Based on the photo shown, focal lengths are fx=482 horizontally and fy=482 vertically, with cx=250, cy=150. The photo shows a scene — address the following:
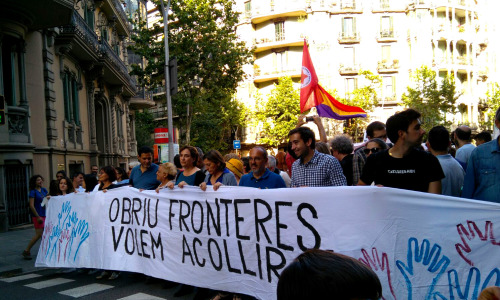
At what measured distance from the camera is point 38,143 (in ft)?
53.8

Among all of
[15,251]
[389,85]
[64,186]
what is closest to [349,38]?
[389,85]

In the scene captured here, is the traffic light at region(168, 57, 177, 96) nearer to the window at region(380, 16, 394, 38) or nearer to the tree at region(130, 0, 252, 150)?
the tree at region(130, 0, 252, 150)

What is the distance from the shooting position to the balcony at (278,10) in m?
47.5

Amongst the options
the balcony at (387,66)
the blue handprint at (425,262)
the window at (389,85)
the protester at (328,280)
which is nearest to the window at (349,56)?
the balcony at (387,66)

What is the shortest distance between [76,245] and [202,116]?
3491 centimetres

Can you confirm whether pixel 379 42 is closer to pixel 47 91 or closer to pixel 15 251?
pixel 47 91

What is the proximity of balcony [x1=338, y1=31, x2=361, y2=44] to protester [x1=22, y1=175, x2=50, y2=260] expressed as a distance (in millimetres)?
41060

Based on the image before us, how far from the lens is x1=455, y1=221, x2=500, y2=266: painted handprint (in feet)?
11.4

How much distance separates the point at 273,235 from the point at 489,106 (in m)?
48.9

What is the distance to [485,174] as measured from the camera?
3998 millimetres

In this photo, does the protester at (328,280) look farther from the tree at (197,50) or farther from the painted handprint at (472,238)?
the tree at (197,50)

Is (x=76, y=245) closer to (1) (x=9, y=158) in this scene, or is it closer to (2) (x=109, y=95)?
(1) (x=9, y=158)

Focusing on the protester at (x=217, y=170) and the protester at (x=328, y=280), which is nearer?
the protester at (x=328, y=280)

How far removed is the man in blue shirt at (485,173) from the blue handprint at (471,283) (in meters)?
0.73
